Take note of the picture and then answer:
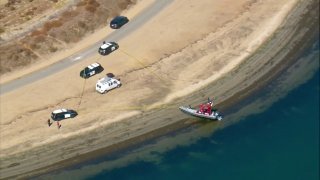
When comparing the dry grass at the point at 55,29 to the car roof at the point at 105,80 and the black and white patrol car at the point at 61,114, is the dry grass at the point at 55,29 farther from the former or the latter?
the black and white patrol car at the point at 61,114

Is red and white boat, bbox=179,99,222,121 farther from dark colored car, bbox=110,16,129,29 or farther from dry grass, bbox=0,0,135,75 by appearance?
dry grass, bbox=0,0,135,75

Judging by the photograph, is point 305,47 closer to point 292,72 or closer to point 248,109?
point 292,72

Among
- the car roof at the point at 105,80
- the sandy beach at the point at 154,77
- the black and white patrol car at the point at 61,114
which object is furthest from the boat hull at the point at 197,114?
the black and white patrol car at the point at 61,114

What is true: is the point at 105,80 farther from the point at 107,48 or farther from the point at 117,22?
the point at 117,22

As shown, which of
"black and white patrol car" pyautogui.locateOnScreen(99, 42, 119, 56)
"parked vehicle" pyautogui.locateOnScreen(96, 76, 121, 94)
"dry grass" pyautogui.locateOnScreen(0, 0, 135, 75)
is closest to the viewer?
"parked vehicle" pyautogui.locateOnScreen(96, 76, 121, 94)

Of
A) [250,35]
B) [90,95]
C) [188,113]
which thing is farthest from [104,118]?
[250,35]

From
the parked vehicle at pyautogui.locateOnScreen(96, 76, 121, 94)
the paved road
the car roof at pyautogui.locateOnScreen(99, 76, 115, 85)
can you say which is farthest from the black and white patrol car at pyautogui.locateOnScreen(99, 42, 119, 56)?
the parked vehicle at pyautogui.locateOnScreen(96, 76, 121, 94)
